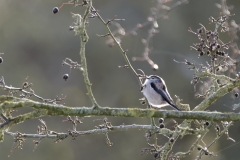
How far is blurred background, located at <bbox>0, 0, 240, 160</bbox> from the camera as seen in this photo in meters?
18.0

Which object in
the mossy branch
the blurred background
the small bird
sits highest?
the blurred background

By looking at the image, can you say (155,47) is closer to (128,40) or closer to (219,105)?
(128,40)

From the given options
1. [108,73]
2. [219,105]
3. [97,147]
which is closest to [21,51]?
[108,73]

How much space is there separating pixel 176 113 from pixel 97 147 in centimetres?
1474

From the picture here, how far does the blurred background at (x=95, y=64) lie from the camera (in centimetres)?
1800

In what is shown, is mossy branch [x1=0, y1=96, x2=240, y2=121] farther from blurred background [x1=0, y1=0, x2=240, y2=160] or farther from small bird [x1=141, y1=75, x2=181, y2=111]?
blurred background [x1=0, y1=0, x2=240, y2=160]

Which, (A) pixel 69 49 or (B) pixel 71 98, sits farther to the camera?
(A) pixel 69 49

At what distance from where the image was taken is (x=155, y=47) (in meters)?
18.5

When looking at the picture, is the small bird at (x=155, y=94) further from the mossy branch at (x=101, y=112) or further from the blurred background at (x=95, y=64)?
the blurred background at (x=95, y=64)

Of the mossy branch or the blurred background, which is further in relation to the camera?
the blurred background

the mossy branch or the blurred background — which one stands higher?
the blurred background

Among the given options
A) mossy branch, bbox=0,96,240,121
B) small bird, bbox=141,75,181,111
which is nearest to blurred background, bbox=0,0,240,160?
small bird, bbox=141,75,181,111

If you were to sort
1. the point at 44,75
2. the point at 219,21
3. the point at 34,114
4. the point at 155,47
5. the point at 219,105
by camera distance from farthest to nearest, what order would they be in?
the point at 44,75, the point at 155,47, the point at 219,105, the point at 219,21, the point at 34,114

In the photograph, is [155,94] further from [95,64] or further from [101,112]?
[95,64]
